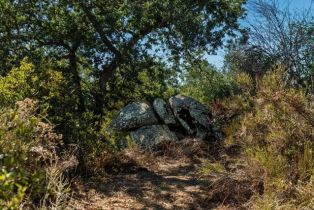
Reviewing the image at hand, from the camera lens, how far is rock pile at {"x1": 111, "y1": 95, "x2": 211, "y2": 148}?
10.2 meters

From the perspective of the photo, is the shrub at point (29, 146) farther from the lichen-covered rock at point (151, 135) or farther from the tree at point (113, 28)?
the tree at point (113, 28)

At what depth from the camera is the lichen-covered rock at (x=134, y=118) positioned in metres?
10.6

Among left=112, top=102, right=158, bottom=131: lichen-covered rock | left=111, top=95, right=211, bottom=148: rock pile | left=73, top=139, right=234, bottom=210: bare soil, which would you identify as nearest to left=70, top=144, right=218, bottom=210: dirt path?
left=73, top=139, right=234, bottom=210: bare soil

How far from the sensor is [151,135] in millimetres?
10148

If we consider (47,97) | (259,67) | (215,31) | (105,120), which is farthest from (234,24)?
(47,97)

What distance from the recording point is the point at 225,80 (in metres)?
16.3

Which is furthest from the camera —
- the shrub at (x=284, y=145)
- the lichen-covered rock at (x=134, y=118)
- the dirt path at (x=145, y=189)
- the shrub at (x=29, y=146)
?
the lichen-covered rock at (x=134, y=118)

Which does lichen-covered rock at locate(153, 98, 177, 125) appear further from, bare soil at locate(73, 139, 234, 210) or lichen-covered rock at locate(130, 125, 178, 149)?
bare soil at locate(73, 139, 234, 210)

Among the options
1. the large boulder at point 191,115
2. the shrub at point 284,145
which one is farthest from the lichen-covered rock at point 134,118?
the shrub at point 284,145

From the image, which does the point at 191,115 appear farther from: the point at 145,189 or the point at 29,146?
the point at 29,146

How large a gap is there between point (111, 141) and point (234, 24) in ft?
21.2

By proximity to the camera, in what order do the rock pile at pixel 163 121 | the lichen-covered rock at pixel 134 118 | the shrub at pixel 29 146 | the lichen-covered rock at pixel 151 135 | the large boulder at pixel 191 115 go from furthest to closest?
the large boulder at pixel 191 115, the lichen-covered rock at pixel 134 118, the rock pile at pixel 163 121, the lichen-covered rock at pixel 151 135, the shrub at pixel 29 146

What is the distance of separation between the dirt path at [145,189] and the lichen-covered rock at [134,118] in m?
2.34

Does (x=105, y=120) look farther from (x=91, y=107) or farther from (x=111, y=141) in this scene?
(x=111, y=141)
